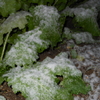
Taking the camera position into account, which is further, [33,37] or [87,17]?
[87,17]

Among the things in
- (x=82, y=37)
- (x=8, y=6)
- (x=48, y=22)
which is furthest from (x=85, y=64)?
(x=8, y=6)

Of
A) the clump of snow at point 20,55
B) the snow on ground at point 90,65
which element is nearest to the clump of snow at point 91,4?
the snow on ground at point 90,65

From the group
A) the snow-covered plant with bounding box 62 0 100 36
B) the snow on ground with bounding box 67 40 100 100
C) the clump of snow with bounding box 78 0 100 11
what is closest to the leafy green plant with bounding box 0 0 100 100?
the snow on ground with bounding box 67 40 100 100

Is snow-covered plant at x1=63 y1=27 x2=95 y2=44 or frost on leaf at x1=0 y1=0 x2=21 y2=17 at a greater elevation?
frost on leaf at x1=0 y1=0 x2=21 y2=17

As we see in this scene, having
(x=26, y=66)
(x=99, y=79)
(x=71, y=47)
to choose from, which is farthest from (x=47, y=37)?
(x=99, y=79)

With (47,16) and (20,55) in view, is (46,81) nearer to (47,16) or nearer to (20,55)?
(20,55)

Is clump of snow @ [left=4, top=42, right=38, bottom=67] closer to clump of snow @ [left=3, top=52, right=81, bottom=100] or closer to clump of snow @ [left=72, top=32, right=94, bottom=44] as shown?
clump of snow @ [left=3, top=52, right=81, bottom=100]

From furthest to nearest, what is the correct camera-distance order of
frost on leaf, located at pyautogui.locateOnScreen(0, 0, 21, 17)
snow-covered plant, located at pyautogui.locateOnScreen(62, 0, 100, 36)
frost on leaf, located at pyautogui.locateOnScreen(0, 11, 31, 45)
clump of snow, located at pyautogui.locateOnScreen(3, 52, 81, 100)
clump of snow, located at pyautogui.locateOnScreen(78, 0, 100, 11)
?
1. clump of snow, located at pyautogui.locateOnScreen(78, 0, 100, 11)
2. snow-covered plant, located at pyautogui.locateOnScreen(62, 0, 100, 36)
3. frost on leaf, located at pyautogui.locateOnScreen(0, 0, 21, 17)
4. frost on leaf, located at pyautogui.locateOnScreen(0, 11, 31, 45)
5. clump of snow, located at pyautogui.locateOnScreen(3, 52, 81, 100)
